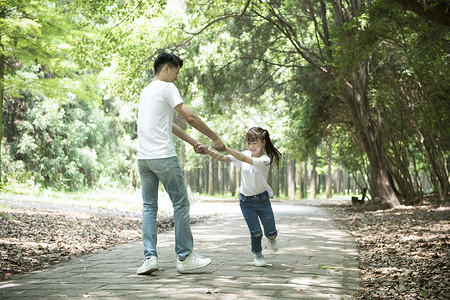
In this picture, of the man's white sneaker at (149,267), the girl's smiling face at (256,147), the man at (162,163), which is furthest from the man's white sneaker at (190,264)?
the girl's smiling face at (256,147)

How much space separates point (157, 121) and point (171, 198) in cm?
81

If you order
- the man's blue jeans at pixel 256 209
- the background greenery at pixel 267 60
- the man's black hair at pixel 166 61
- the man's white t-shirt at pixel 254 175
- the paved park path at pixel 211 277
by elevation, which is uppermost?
the background greenery at pixel 267 60

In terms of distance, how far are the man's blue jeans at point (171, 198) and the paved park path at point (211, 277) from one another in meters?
0.29

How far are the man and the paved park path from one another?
193 millimetres

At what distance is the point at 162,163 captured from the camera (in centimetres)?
509

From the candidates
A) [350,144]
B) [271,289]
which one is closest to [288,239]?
[271,289]

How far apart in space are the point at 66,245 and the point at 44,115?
772 inches

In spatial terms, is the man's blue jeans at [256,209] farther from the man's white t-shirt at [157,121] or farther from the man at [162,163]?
the man's white t-shirt at [157,121]

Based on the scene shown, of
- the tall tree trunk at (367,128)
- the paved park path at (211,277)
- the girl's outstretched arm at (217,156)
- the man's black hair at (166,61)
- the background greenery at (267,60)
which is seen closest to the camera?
the paved park path at (211,277)

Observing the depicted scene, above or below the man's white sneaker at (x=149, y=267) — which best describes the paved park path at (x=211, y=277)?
below

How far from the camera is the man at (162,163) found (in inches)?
201

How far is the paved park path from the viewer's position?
427 cm

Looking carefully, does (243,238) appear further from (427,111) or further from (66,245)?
(427,111)

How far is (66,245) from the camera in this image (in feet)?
24.6
